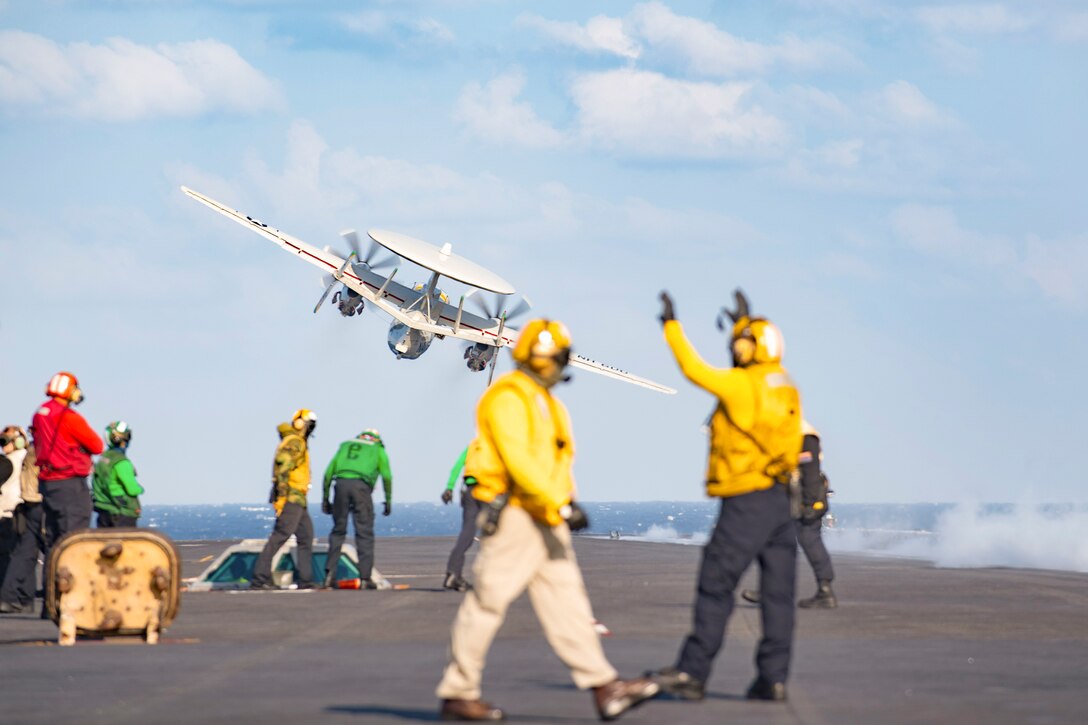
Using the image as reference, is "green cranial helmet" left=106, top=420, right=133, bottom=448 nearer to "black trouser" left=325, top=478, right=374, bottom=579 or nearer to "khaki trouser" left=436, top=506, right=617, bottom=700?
"black trouser" left=325, top=478, right=374, bottom=579

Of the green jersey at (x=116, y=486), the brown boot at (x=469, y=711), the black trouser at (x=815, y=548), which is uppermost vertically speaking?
A: the green jersey at (x=116, y=486)

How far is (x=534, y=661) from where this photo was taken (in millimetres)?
12461

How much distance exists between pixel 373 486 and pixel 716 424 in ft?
35.9

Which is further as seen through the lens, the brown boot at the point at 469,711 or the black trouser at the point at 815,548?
the black trouser at the point at 815,548

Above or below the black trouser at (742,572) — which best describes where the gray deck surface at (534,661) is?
below

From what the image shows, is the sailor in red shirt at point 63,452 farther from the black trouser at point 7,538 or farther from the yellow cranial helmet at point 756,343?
the yellow cranial helmet at point 756,343

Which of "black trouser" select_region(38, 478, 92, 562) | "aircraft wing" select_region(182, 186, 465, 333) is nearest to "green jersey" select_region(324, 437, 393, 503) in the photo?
"black trouser" select_region(38, 478, 92, 562)

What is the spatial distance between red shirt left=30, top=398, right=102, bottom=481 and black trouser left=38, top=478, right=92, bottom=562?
68 millimetres

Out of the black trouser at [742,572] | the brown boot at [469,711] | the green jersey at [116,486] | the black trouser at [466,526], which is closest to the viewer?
the brown boot at [469,711]

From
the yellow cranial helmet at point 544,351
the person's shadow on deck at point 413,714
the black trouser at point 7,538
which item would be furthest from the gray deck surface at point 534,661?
the yellow cranial helmet at point 544,351

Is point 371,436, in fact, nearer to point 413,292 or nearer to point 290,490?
point 290,490

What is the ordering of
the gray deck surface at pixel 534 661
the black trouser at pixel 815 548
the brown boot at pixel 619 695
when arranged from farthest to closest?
the black trouser at pixel 815 548
the gray deck surface at pixel 534 661
the brown boot at pixel 619 695

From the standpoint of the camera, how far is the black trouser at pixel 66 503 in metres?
16.4

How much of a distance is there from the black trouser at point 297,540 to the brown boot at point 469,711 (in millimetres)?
11295
